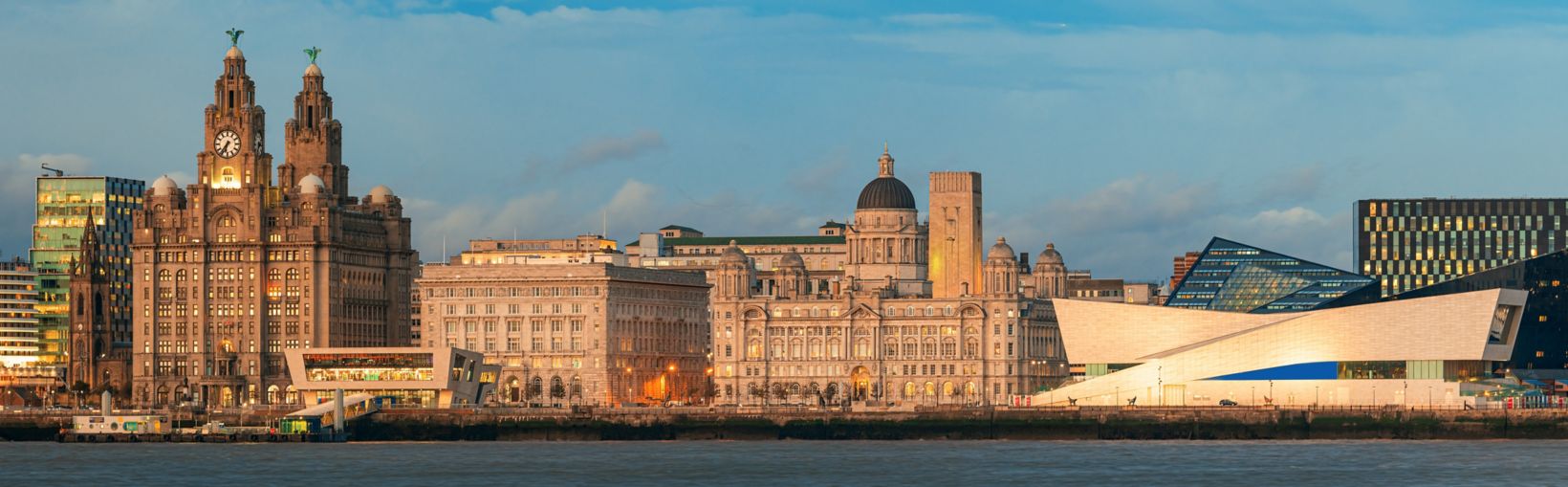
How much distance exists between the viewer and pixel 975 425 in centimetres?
19362

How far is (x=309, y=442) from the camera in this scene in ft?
625

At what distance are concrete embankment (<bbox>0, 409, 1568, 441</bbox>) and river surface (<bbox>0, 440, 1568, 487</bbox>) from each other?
3.59 metres

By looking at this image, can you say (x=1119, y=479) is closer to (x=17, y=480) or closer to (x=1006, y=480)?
(x=1006, y=480)

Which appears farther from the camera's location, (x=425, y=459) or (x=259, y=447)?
(x=259, y=447)

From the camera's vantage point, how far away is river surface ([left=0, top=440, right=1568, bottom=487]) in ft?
476

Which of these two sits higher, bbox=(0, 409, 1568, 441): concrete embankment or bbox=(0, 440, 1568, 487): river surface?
bbox=(0, 409, 1568, 441): concrete embankment

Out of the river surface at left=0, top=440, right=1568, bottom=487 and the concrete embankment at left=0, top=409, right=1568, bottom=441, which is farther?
the concrete embankment at left=0, top=409, right=1568, bottom=441

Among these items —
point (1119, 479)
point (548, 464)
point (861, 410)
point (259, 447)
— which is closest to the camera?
point (1119, 479)

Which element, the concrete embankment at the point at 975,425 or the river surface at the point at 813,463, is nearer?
the river surface at the point at 813,463

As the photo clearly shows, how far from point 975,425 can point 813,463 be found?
35246 millimetres

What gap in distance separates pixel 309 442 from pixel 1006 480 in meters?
60.2

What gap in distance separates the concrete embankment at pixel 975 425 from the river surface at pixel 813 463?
11.8 ft

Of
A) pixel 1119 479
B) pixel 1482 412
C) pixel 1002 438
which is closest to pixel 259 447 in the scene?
pixel 1002 438

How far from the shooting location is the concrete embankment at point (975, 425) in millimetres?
185750
